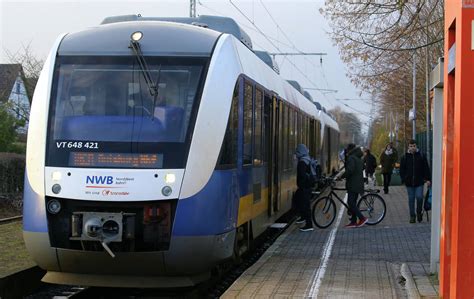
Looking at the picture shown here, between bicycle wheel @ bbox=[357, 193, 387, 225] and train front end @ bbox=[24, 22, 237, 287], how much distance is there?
7606mm

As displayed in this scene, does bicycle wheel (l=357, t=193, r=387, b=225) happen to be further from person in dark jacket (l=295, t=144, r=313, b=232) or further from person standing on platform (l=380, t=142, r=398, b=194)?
person standing on platform (l=380, t=142, r=398, b=194)

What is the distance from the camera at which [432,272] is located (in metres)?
8.17

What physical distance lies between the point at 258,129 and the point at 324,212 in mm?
5094

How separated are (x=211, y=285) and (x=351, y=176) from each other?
5603 millimetres

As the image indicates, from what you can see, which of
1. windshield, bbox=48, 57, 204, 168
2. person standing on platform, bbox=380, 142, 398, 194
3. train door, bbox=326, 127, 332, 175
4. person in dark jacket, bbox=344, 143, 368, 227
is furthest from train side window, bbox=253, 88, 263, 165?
train door, bbox=326, 127, 332, 175

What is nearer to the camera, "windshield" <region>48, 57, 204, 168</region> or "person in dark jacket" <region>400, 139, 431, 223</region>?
"windshield" <region>48, 57, 204, 168</region>

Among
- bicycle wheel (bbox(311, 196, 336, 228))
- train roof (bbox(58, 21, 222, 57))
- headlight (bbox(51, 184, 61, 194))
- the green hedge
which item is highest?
train roof (bbox(58, 21, 222, 57))

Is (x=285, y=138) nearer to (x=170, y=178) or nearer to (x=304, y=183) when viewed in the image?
(x=304, y=183)

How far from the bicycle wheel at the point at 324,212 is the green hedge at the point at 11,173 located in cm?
928

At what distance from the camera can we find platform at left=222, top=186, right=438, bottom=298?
23.5ft

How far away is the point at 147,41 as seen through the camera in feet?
24.8

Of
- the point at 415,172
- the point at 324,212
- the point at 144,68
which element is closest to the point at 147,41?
the point at 144,68

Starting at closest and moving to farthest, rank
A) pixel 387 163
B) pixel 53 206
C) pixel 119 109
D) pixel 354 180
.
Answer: pixel 53 206 → pixel 119 109 → pixel 354 180 → pixel 387 163

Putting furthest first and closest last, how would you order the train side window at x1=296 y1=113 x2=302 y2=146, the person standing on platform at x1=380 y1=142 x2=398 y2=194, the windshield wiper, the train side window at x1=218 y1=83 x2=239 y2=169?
the person standing on platform at x1=380 y1=142 x2=398 y2=194, the train side window at x1=296 y1=113 x2=302 y2=146, the train side window at x1=218 y1=83 x2=239 y2=169, the windshield wiper
